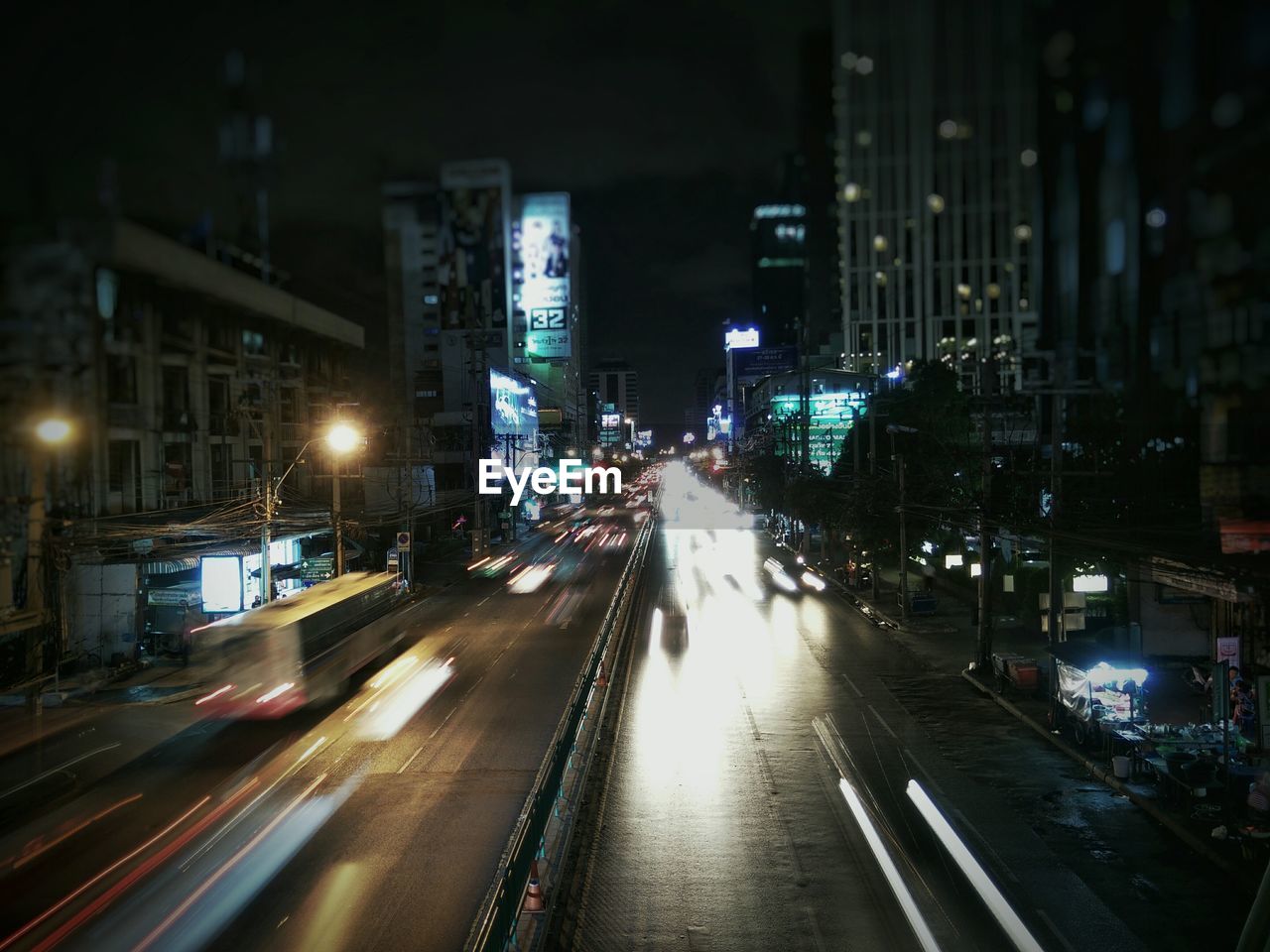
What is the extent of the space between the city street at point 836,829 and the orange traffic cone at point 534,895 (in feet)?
1.58

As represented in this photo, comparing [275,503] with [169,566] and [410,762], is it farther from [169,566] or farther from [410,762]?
[410,762]

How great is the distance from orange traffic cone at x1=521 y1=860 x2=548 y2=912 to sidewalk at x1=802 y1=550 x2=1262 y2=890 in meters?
7.88

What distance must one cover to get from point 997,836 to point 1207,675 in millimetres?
9289

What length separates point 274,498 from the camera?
1975 cm

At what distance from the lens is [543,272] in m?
79.3

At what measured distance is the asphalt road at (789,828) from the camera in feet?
27.3

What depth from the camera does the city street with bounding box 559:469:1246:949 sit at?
330 inches

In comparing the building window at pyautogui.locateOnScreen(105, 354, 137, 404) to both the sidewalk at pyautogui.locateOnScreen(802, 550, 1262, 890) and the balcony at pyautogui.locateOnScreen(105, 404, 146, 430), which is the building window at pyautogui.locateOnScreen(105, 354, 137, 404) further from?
the sidewalk at pyautogui.locateOnScreen(802, 550, 1262, 890)

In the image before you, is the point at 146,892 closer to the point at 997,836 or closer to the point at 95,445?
the point at 95,445

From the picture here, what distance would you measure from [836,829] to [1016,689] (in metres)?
8.41

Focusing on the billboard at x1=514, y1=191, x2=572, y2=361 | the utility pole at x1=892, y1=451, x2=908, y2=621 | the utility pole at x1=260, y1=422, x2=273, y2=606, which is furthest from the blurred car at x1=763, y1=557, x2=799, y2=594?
the billboard at x1=514, y1=191, x2=572, y2=361

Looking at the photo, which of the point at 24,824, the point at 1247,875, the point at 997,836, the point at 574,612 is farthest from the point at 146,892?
the point at 574,612

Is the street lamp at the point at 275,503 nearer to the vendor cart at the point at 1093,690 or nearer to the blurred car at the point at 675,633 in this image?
the blurred car at the point at 675,633

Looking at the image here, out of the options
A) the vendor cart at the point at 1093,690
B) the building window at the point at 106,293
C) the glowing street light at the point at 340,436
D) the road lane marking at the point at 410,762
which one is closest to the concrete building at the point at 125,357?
the building window at the point at 106,293
